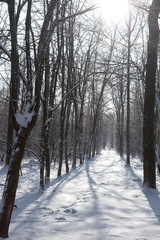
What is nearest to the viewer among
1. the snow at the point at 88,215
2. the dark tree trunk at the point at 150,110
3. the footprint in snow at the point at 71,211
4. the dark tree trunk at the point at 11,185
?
the dark tree trunk at the point at 11,185

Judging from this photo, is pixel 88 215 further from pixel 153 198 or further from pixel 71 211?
pixel 153 198

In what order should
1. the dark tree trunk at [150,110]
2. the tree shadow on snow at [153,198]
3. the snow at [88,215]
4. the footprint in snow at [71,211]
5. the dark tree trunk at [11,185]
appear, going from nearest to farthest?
1. the dark tree trunk at [11,185]
2. the snow at [88,215]
3. the tree shadow on snow at [153,198]
4. the footprint in snow at [71,211]
5. the dark tree trunk at [150,110]

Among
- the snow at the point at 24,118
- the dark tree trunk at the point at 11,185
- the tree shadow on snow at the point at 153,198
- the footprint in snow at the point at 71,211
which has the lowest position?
the footprint in snow at the point at 71,211

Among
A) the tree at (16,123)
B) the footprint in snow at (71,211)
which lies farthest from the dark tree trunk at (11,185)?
the footprint in snow at (71,211)

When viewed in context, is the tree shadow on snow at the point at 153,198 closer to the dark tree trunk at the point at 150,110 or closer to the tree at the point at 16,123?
the dark tree trunk at the point at 150,110

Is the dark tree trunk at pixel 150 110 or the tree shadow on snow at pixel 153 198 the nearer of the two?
the tree shadow on snow at pixel 153 198

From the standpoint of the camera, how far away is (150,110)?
273 inches

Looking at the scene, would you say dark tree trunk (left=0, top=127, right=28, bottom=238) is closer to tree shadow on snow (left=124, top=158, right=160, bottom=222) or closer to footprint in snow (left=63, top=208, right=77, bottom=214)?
footprint in snow (left=63, top=208, right=77, bottom=214)

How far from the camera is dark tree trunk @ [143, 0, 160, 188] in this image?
672cm

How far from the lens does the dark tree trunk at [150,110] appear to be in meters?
6.72

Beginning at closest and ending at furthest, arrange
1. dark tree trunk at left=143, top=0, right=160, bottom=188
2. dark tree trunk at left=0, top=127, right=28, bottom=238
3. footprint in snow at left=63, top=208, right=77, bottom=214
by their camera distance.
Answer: dark tree trunk at left=0, top=127, right=28, bottom=238
footprint in snow at left=63, top=208, right=77, bottom=214
dark tree trunk at left=143, top=0, right=160, bottom=188

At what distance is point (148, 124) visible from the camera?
6.88 m

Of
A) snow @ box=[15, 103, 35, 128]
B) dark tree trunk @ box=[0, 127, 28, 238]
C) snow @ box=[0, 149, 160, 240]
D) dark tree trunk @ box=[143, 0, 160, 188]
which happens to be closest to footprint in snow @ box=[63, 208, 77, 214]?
snow @ box=[0, 149, 160, 240]

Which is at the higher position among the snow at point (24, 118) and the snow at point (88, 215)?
the snow at point (24, 118)
